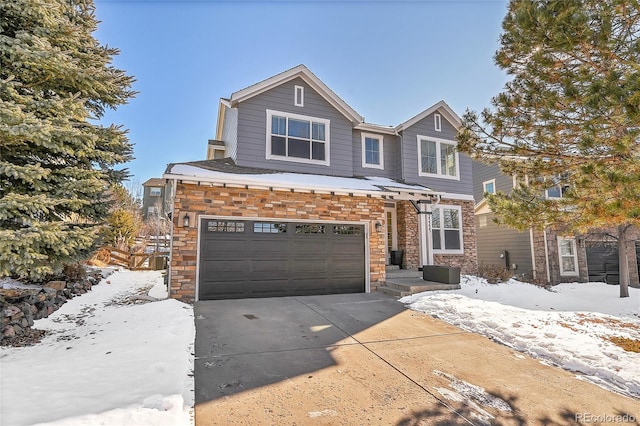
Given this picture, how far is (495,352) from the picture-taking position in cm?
466

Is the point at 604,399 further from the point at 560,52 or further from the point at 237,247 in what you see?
the point at 237,247

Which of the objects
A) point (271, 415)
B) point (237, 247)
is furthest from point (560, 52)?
point (237, 247)

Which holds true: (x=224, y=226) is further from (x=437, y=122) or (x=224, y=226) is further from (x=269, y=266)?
(x=437, y=122)

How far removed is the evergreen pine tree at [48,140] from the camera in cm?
438

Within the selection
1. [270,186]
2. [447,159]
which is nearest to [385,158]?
[447,159]

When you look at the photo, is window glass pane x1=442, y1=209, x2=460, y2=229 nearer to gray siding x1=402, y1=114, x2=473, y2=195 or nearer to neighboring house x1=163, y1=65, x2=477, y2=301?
neighboring house x1=163, y1=65, x2=477, y2=301

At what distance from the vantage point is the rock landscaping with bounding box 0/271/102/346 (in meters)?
4.72

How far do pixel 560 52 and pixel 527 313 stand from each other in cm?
505

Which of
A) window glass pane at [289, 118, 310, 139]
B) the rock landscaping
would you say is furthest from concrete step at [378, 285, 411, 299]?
the rock landscaping

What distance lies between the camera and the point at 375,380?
11.9 ft

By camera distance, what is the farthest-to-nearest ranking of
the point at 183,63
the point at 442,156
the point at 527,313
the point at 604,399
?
the point at 442,156 < the point at 183,63 < the point at 527,313 < the point at 604,399

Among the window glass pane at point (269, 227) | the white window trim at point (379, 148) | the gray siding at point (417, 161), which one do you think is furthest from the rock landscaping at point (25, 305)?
the gray siding at point (417, 161)

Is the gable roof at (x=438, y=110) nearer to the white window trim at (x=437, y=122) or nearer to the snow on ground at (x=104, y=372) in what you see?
the white window trim at (x=437, y=122)

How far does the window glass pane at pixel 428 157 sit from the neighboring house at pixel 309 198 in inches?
1.7
